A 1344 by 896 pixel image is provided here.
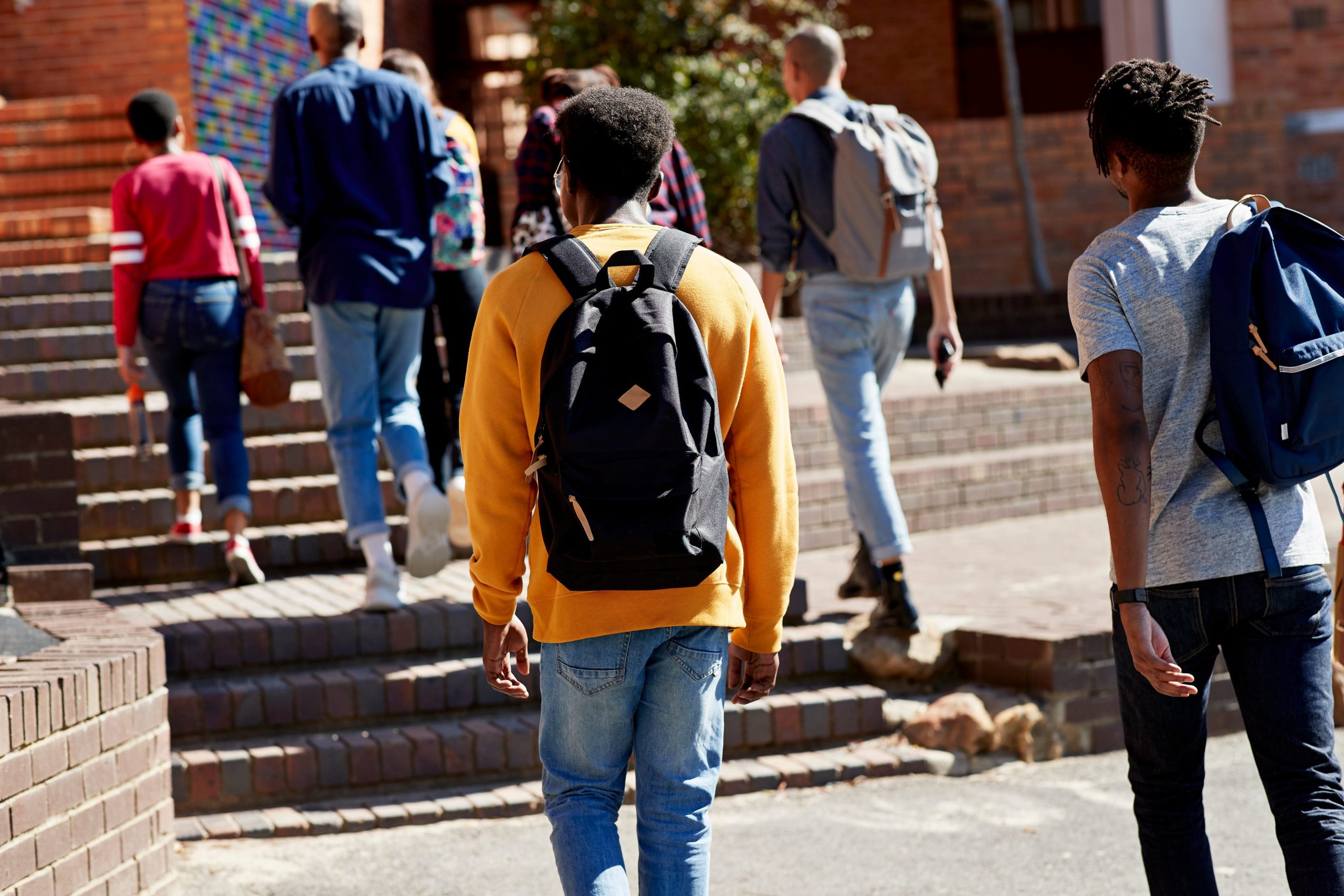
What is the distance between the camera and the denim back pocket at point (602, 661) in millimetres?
2422

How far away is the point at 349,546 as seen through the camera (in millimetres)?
6168

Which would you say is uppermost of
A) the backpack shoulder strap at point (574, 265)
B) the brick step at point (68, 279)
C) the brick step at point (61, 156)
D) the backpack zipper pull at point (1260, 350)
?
the brick step at point (61, 156)

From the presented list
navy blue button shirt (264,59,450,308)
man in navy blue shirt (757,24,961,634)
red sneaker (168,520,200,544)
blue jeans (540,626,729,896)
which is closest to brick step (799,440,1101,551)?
man in navy blue shirt (757,24,961,634)

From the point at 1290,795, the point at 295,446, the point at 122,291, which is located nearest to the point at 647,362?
the point at 1290,795

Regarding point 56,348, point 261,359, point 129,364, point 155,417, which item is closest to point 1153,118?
point 261,359

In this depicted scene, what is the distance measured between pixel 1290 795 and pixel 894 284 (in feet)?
9.18

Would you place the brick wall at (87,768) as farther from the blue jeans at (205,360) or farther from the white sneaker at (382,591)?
the blue jeans at (205,360)

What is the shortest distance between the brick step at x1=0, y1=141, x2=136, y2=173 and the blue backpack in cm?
904

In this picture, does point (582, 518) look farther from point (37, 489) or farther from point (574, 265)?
point (37, 489)

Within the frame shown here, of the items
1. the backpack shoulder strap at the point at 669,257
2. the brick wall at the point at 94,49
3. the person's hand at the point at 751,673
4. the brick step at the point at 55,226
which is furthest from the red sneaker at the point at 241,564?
the brick wall at the point at 94,49

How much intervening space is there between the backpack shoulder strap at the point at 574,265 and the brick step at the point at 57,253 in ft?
22.0

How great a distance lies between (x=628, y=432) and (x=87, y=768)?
1868 mm

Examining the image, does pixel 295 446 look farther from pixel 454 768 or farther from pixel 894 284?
pixel 894 284

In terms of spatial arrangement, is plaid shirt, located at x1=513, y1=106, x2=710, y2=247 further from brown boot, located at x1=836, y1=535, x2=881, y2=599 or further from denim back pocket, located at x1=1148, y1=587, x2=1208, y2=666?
denim back pocket, located at x1=1148, y1=587, x2=1208, y2=666
